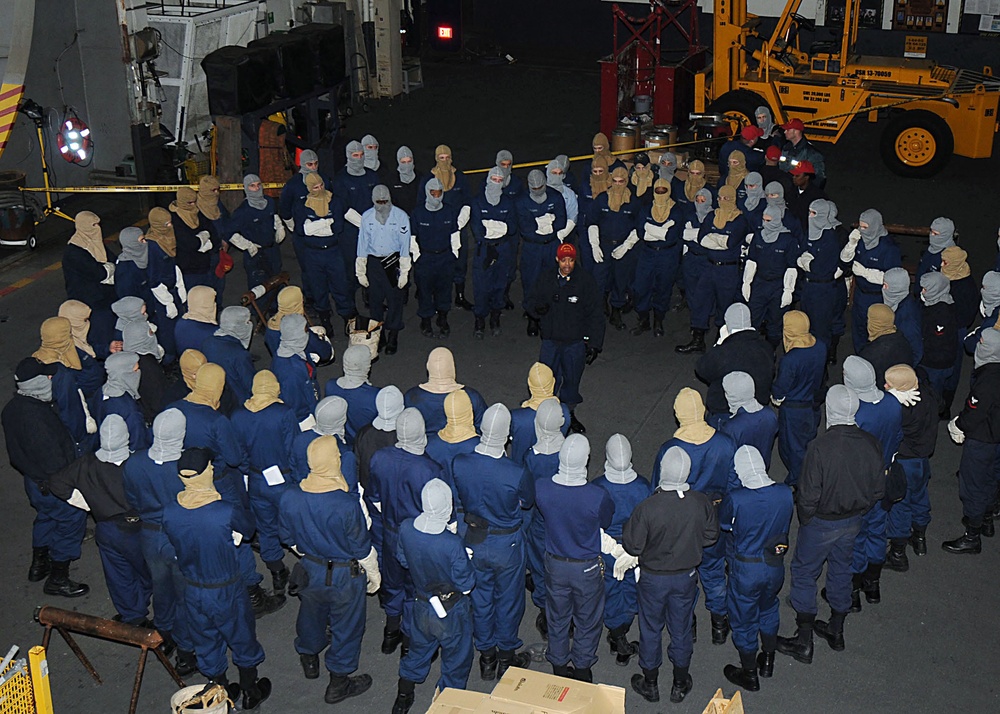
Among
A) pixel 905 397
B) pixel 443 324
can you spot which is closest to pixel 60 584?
pixel 443 324

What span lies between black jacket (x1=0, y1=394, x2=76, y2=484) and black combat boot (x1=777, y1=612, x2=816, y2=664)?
16.6 feet

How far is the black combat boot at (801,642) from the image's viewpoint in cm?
750

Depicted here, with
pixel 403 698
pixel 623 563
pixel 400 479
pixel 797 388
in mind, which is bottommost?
pixel 403 698

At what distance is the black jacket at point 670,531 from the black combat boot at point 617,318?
5678mm

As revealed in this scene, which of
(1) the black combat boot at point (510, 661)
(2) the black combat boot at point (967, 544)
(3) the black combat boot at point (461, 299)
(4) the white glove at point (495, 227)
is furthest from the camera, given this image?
(3) the black combat boot at point (461, 299)

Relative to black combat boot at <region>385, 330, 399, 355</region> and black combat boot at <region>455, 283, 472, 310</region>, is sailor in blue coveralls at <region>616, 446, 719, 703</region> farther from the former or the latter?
black combat boot at <region>455, 283, 472, 310</region>

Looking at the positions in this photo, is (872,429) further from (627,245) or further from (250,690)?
(627,245)

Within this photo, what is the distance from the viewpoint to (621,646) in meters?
7.57

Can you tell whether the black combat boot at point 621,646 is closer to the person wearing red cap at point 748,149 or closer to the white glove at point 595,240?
the white glove at point 595,240

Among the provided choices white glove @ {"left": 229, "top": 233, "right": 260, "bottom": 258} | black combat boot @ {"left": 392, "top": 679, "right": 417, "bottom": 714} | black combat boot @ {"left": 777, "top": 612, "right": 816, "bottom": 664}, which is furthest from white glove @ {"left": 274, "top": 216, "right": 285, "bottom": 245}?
black combat boot @ {"left": 777, "top": 612, "right": 816, "bottom": 664}

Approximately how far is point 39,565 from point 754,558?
17.0 ft

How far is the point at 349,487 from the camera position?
7180mm

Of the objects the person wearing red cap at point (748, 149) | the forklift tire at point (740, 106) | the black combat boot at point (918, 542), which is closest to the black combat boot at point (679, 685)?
the black combat boot at point (918, 542)

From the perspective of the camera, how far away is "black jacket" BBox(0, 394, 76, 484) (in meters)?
7.67
